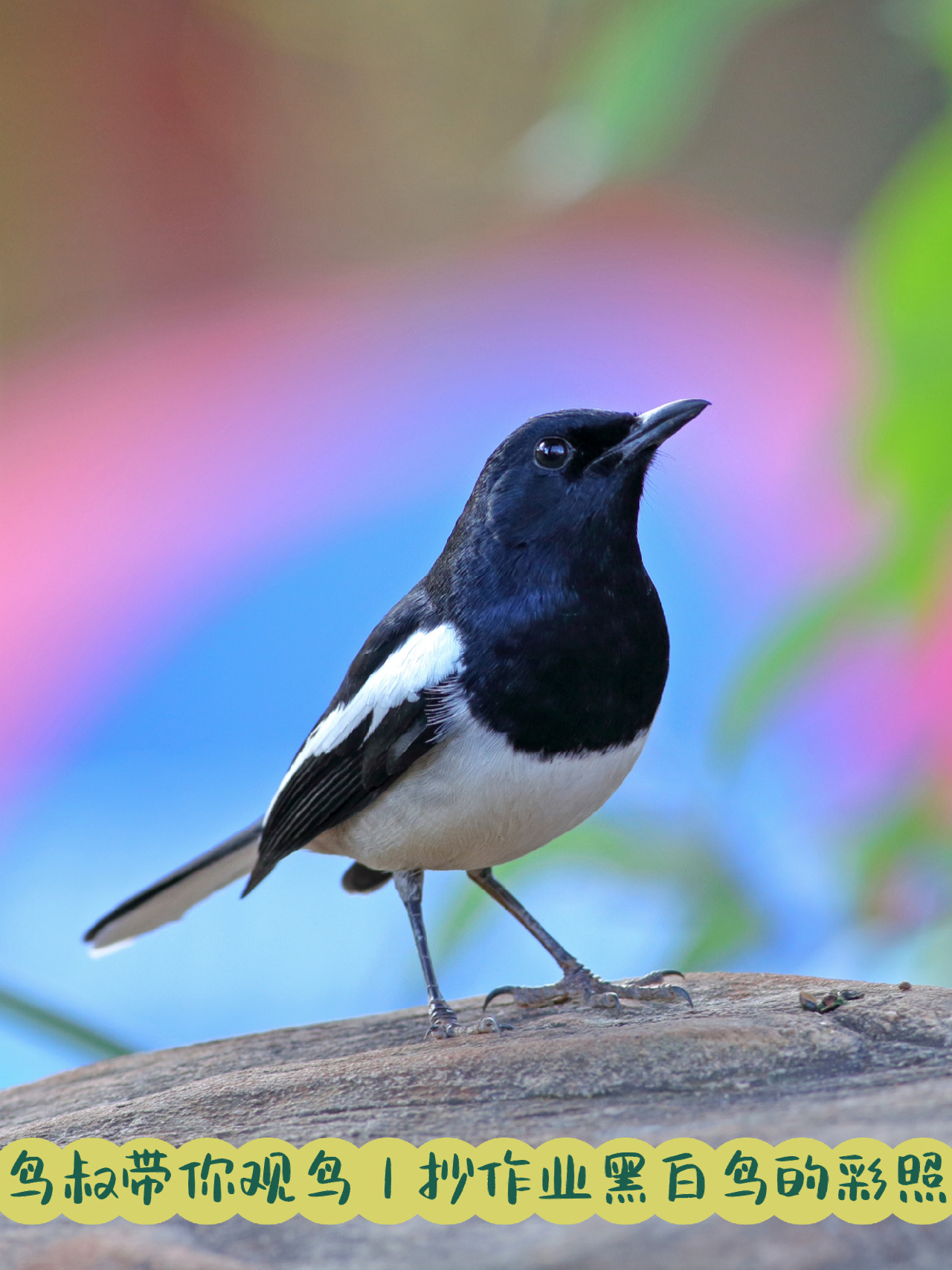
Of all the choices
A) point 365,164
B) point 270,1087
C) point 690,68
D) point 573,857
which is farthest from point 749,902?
point 365,164

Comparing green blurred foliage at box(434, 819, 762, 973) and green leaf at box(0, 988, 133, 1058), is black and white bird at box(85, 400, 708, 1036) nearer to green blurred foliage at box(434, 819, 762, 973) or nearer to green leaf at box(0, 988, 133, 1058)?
green blurred foliage at box(434, 819, 762, 973)

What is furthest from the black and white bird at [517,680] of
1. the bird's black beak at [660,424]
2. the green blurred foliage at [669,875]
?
the green blurred foliage at [669,875]

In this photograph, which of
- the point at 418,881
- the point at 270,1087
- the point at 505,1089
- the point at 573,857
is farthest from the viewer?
the point at 573,857

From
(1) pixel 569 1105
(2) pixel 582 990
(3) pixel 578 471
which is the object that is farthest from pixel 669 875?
(1) pixel 569 1105

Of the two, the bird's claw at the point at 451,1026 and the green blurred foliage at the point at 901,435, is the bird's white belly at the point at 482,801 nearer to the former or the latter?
the bird's claw at the point at 451,1026

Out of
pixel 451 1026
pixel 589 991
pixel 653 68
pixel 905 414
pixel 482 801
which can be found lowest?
pixel 451 1026

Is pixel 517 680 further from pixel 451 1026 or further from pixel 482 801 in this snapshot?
pixel 451 1026

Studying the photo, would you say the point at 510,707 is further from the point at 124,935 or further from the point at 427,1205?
the point at 124,935
